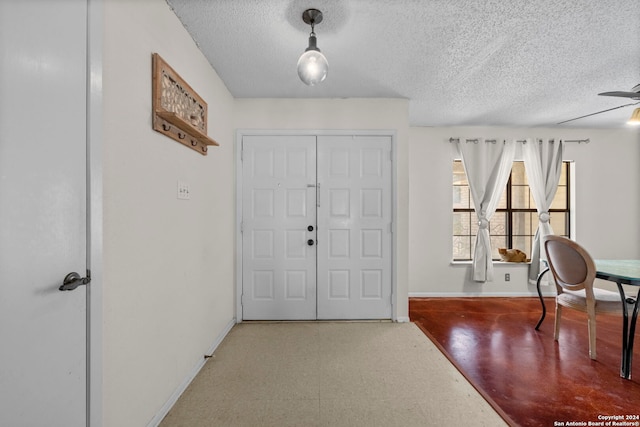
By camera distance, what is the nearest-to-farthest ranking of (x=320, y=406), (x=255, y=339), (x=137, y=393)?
(x=137, y=393) → (x=320, y=406) → (x=255, y=339)

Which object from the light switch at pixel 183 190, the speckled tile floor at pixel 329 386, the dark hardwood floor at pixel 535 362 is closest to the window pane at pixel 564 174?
the dark hardwood floor at pixel 535 362

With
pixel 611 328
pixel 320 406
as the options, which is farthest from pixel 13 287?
pixel 611 328

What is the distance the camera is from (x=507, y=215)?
14.0ft

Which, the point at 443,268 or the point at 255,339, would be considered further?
the point at 443,268

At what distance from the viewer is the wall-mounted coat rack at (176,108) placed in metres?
1.54

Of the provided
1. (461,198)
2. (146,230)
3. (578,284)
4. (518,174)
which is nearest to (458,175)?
(461,198)

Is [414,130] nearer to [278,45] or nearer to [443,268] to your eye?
[443,268]

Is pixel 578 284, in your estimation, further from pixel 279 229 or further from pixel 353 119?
pixel 279 229

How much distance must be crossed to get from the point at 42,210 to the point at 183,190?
38.9 inches

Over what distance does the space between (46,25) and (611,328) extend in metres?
4.94

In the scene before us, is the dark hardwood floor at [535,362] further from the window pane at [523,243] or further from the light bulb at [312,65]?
the light bulb at [312,65]

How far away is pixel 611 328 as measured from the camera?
2.94 m

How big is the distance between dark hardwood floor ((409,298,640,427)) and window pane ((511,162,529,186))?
189 centimetres

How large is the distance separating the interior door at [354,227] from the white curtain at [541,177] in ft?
8.39
